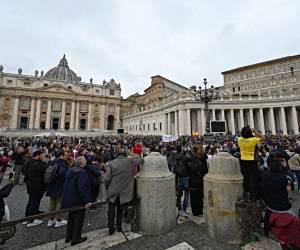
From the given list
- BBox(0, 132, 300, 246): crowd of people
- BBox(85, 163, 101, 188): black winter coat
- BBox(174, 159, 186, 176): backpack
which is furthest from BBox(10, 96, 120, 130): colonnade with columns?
BBox(174, 159, 186, 176): backpack

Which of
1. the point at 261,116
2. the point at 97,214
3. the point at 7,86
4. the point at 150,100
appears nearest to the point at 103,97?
the point at 150,100

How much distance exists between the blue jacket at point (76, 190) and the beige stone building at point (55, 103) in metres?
57.4

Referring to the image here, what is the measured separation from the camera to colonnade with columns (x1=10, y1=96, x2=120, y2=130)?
56.7 metres

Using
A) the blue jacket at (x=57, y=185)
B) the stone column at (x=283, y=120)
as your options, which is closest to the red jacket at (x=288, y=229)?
the blue jacket at (x=57, y=185)

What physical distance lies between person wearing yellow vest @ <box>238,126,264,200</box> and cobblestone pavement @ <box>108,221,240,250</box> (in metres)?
1.17

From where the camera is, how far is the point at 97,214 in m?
4.92

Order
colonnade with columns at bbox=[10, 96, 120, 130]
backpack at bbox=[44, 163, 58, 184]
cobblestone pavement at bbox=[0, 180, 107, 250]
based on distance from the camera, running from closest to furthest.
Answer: cobblestone pavement at bbox=[0, 180, 107, 250]
backpack at bbox=[44, 163, 58, 184]
colonnade with columns at bbox=[10, 96, 120, 130]

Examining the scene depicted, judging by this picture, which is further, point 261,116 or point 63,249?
point 261,116

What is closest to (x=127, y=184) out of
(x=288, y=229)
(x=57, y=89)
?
(x=288, y=229)

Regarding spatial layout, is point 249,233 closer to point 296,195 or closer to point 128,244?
point 128,244

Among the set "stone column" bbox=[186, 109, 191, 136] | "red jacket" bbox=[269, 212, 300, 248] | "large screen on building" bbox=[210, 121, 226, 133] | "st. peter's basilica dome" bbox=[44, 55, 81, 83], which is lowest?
"red jacket" bbox=[269, 212, 300, 248]

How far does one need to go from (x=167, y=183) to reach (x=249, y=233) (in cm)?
165

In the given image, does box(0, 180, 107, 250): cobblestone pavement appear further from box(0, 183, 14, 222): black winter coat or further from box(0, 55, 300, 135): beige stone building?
box(0, 55, 300, 135): beige stone building

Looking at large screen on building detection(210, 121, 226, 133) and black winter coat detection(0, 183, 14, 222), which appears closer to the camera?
black winter coat detection(0, 183, 14, 222)
